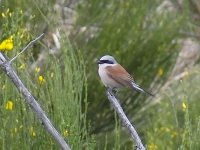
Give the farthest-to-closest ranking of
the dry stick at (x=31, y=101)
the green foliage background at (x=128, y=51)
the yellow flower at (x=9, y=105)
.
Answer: the green foliage background at (x=128, y=51), the yellow flower at (x=9, y=105), the dry stick at (x=31, y=101)

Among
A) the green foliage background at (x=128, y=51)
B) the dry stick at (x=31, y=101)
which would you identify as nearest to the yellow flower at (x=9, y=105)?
the dry stick at (x=31, y=101)

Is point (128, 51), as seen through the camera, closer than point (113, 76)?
No

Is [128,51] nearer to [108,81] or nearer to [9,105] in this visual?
[108,81]

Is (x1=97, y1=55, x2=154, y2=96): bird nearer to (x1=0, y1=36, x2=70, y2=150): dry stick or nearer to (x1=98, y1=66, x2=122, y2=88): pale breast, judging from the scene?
(x1=98, y1=66, x2=122, y2=88): pale breast

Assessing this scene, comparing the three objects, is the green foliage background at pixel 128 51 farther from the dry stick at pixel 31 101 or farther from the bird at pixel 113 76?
the dry stick at pixel 31 101

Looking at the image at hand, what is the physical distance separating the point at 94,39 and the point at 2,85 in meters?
2.71

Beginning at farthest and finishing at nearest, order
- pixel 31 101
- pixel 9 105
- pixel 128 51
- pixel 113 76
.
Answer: pixel 128 51
pixel 113 76
pixel 9 105
pixel 31 101

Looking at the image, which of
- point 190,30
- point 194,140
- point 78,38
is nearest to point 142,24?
point 78,38

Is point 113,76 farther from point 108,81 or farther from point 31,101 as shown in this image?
point 31,101

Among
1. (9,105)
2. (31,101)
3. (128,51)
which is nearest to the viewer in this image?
(31,101)

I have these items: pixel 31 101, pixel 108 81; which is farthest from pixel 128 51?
pixel 31 101

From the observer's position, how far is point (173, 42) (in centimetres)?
608

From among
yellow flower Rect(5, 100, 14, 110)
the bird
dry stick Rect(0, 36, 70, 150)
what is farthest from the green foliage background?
dry stick Rect(0, 36, 70, 150)

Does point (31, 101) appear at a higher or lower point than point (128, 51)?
lower
